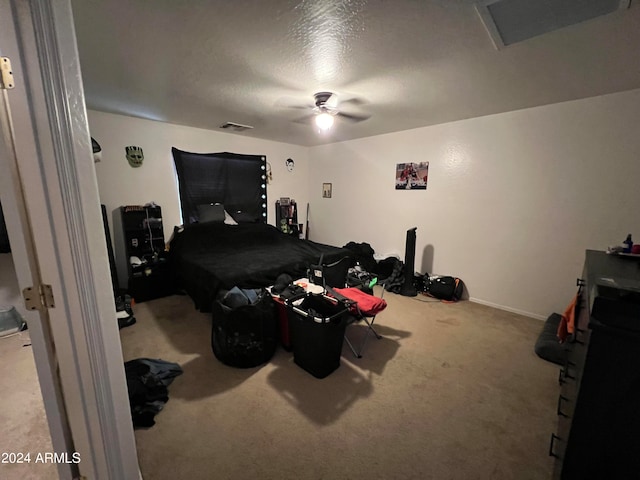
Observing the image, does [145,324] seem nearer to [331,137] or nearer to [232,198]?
[232,198]

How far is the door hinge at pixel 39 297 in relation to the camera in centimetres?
90

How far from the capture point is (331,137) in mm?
4531

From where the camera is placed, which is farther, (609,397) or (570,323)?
(570,323)

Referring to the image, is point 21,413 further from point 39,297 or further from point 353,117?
point 353,117

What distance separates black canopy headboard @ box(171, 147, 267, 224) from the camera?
3.96 m

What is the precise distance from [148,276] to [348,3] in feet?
11.7

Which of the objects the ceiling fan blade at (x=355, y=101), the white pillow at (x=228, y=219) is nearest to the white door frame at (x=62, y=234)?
the ceiling fan blade at (x=355, y=101)

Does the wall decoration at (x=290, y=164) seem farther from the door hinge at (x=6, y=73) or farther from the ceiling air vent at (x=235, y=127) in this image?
the door hinge at (x=6, y=73)

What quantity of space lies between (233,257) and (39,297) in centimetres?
238

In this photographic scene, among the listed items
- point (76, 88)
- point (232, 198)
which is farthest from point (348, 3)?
point (232, 198)

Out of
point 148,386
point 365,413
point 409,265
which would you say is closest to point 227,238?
point 148,386

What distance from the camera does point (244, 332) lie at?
2096mm

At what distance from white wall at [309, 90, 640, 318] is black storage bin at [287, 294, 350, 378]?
2.36m

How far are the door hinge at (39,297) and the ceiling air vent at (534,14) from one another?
221 centimetres
